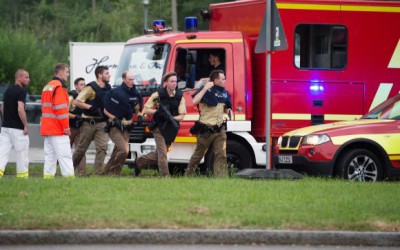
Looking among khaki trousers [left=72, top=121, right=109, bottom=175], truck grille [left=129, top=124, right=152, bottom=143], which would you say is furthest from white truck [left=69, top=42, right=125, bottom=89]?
khaki trousers [left=72, top=121, right=109, bottom=175]

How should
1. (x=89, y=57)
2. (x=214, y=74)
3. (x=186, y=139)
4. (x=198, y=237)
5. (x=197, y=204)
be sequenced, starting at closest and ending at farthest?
(x=198, y=237) → (x=197, y=204) → (x=214, y=74) → (x=186, y=139) → (x=89, y=57)

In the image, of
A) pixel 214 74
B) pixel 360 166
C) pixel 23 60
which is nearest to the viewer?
pixel 360 166

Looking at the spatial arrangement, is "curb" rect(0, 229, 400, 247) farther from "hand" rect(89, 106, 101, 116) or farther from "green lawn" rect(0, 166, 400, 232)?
"hand" rect(89, 106, 101, 116)

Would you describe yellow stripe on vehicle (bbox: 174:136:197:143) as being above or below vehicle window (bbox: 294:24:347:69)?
below

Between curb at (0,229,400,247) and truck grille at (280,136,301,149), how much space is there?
6.50 m

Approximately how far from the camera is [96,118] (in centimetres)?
1823

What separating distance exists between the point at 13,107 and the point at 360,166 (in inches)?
221

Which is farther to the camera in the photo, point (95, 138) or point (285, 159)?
point (95, 138)

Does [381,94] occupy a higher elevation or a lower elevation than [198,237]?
higher

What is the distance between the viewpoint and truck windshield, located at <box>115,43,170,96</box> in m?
18.3

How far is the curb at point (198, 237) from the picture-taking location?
1028 centimetres

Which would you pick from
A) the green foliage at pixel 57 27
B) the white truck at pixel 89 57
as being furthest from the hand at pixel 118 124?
the green foliage at pixel 57 27

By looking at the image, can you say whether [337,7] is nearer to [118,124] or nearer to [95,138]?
[118,124]

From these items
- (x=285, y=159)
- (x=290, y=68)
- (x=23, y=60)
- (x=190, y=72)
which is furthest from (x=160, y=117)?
(x=23, y=60)
